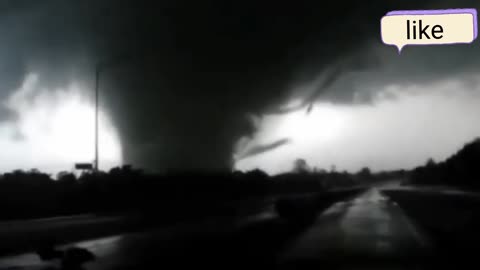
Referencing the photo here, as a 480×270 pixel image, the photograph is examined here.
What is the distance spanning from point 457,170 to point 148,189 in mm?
863

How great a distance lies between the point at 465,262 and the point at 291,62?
0.75m

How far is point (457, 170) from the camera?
4.89 feet

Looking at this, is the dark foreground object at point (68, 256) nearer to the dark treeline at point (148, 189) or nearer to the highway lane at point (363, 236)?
the dark treeline at point (148, 189)

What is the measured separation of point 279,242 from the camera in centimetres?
169

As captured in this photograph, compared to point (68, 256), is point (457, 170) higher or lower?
higher

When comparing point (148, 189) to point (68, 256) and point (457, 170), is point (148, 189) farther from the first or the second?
point (457, 170)

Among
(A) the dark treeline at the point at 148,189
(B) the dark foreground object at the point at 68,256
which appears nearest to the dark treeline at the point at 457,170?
(A) the dark treeline at the point at 148,189

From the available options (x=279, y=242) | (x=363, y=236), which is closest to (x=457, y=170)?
(x=363, y=236)

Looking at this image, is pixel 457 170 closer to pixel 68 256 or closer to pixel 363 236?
pixel 363 236

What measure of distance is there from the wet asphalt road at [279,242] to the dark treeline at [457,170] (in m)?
0.14

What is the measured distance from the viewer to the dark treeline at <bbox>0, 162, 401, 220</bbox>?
4.95 feet

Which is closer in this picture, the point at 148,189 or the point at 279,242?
the point at 148,189

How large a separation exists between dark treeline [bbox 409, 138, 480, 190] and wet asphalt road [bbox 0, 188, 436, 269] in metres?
0.14

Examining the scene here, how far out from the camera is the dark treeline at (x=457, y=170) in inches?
57.8
